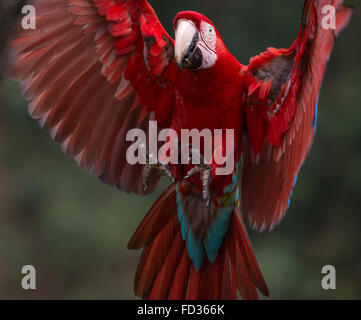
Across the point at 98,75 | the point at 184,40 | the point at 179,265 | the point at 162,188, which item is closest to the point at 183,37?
the point at 184,40

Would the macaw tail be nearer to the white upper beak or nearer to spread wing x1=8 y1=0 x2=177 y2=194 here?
spread wing x1=8 y1=0 x2=177 y2=194

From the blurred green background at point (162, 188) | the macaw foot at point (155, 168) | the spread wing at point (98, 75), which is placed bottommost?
the blurred green background at point (162, 188)

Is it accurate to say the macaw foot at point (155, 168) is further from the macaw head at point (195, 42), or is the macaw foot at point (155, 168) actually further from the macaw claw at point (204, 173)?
the macaw head at point (195, 42)

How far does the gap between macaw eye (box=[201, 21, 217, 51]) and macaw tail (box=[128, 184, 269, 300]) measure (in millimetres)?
307

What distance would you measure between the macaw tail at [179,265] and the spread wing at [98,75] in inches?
3.6

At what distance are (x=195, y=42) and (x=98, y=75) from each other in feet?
0.83

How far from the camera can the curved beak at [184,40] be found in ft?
3.14

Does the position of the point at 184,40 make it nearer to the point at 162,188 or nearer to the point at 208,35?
the point at 208,35

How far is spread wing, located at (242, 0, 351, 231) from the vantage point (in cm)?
89

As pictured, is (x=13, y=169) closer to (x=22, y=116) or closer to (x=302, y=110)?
(x=22, y=116)

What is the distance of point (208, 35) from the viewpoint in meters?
1.01

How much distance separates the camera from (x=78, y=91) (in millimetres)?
1092

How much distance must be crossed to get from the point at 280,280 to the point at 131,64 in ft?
4.91

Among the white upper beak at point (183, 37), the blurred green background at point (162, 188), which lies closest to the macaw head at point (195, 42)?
the white upper beak at point (183, 37)
